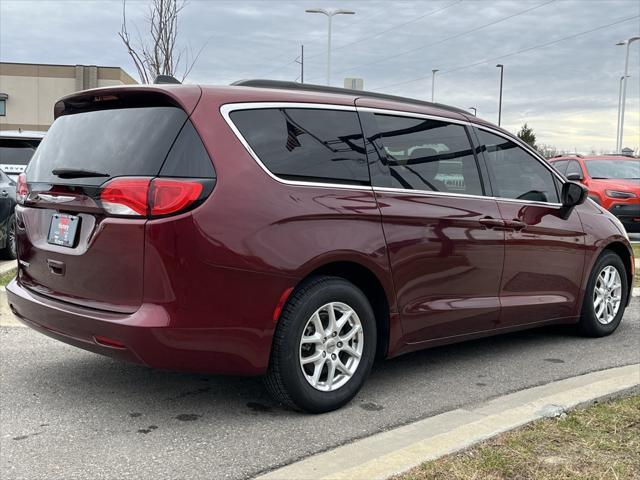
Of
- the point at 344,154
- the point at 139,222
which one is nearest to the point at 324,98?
the point at 344,154

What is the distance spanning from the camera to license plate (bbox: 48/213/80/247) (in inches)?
139

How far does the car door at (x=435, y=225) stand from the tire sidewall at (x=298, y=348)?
270 mm

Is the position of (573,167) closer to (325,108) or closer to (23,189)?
(325,108)

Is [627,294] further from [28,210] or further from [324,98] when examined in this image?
[28,210]

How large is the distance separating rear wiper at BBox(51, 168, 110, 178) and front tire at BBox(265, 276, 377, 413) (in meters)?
1.17

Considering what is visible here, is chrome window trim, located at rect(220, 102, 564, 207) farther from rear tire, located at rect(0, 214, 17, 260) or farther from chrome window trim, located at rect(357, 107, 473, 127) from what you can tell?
rear tire, located at rect(0, 214, 17, 260)

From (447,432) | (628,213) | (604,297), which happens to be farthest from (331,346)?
(628,213)

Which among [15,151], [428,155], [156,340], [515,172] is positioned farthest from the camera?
[15,151]

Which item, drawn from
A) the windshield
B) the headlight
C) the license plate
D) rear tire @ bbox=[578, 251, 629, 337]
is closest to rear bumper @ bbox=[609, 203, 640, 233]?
the headlight

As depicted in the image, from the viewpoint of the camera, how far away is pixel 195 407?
384 centimetres

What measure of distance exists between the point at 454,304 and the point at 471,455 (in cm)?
141

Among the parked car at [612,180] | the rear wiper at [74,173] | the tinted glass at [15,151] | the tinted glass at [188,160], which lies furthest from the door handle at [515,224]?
the tinted glass at [15,151]

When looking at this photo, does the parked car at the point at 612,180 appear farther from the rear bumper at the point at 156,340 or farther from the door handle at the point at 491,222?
the rear bumper at the point at 156,340

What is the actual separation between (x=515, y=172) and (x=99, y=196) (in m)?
2.96
